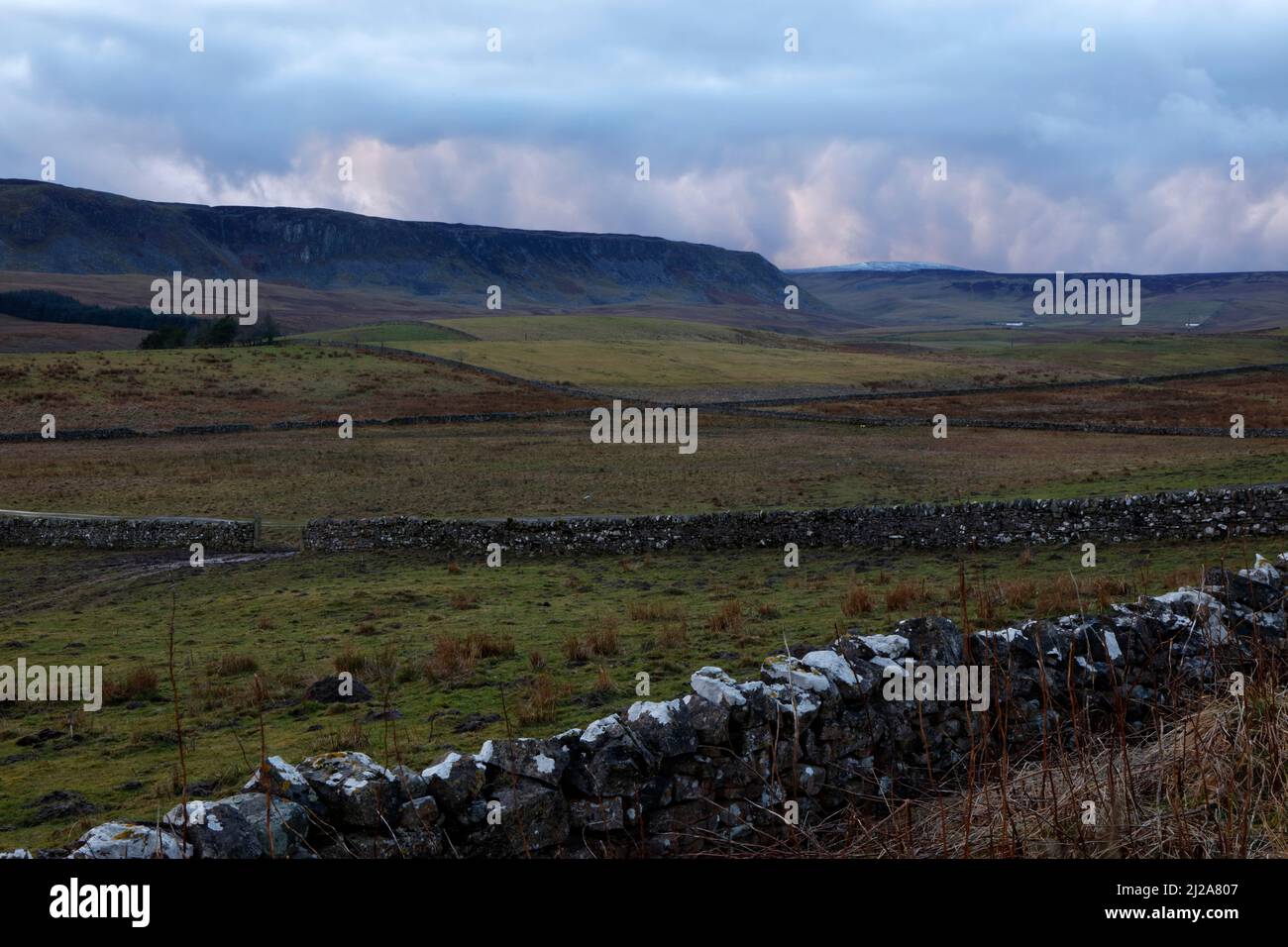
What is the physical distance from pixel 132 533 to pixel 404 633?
1415 centimetres

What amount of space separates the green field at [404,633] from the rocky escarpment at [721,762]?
0.57 metres

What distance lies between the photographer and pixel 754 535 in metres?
22.3

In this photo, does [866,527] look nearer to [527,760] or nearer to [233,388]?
[527,760]

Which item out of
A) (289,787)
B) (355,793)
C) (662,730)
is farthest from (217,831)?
(662,730)

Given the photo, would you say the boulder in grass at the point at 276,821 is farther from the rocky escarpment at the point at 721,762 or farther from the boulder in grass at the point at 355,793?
the boulder in grass at the point at 355,793

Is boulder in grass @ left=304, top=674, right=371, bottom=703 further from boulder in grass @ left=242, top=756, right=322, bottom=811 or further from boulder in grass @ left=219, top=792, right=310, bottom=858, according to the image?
boulder in grass @ left=219, top=792, right=310, bottom=858

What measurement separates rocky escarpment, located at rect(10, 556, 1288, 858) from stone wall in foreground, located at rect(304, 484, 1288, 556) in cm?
1225

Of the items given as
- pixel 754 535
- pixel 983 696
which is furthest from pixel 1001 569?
pixel 983 696

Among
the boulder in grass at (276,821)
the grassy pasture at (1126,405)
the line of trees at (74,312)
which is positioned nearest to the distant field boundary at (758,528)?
the boulder in grass at (276,821)

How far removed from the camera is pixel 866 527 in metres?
21.8

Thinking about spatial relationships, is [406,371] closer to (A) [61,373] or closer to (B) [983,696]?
(A) [61,373]

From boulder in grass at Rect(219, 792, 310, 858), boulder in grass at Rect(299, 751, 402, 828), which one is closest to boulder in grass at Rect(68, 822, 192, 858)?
boulder in grass at Rect(219, 792, 310, 858)

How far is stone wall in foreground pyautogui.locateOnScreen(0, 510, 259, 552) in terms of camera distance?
25.1 meters
